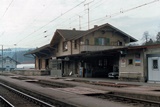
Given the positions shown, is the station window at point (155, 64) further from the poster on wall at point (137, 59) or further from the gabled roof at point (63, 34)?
the gabled roof at point (63, 34)

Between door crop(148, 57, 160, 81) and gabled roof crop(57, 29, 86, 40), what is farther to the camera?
gabled roof crop(57, 29, 86, 40)

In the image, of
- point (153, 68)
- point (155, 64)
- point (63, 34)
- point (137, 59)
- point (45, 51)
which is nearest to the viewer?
point (155, 64)

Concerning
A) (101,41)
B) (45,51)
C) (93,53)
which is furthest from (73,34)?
(93,53)

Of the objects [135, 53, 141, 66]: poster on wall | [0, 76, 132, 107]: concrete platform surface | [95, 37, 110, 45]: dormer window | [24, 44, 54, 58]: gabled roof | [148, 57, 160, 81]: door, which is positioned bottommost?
[0, 76, 132, 107]: concrete platform surface

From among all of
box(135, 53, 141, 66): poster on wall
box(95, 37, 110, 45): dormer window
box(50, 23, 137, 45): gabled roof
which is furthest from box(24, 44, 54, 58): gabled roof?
box(135, 53, 141, 66): poster on wall

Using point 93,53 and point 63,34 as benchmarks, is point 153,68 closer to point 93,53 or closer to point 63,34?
point 93,53

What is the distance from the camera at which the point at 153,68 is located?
24.6 meters

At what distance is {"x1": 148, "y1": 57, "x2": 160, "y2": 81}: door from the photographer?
23.9 meters

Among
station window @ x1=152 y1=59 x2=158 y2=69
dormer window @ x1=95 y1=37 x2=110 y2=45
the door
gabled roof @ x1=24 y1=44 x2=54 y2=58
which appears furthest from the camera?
gabled roof @ x1=24 y1=44 x2=54 y2=58

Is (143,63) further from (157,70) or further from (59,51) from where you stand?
(59,51)

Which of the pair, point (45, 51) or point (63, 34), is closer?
point (63, 34)

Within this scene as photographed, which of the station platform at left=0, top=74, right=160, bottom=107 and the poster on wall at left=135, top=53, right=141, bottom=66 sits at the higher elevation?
the poster on wall at left=135, top=53, right=141, bottom=66

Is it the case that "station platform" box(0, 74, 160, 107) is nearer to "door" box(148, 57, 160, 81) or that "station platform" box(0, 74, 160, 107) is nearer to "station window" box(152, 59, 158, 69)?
"door" box(148, 57, 160, 81)

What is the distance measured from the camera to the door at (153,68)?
78.4ft
